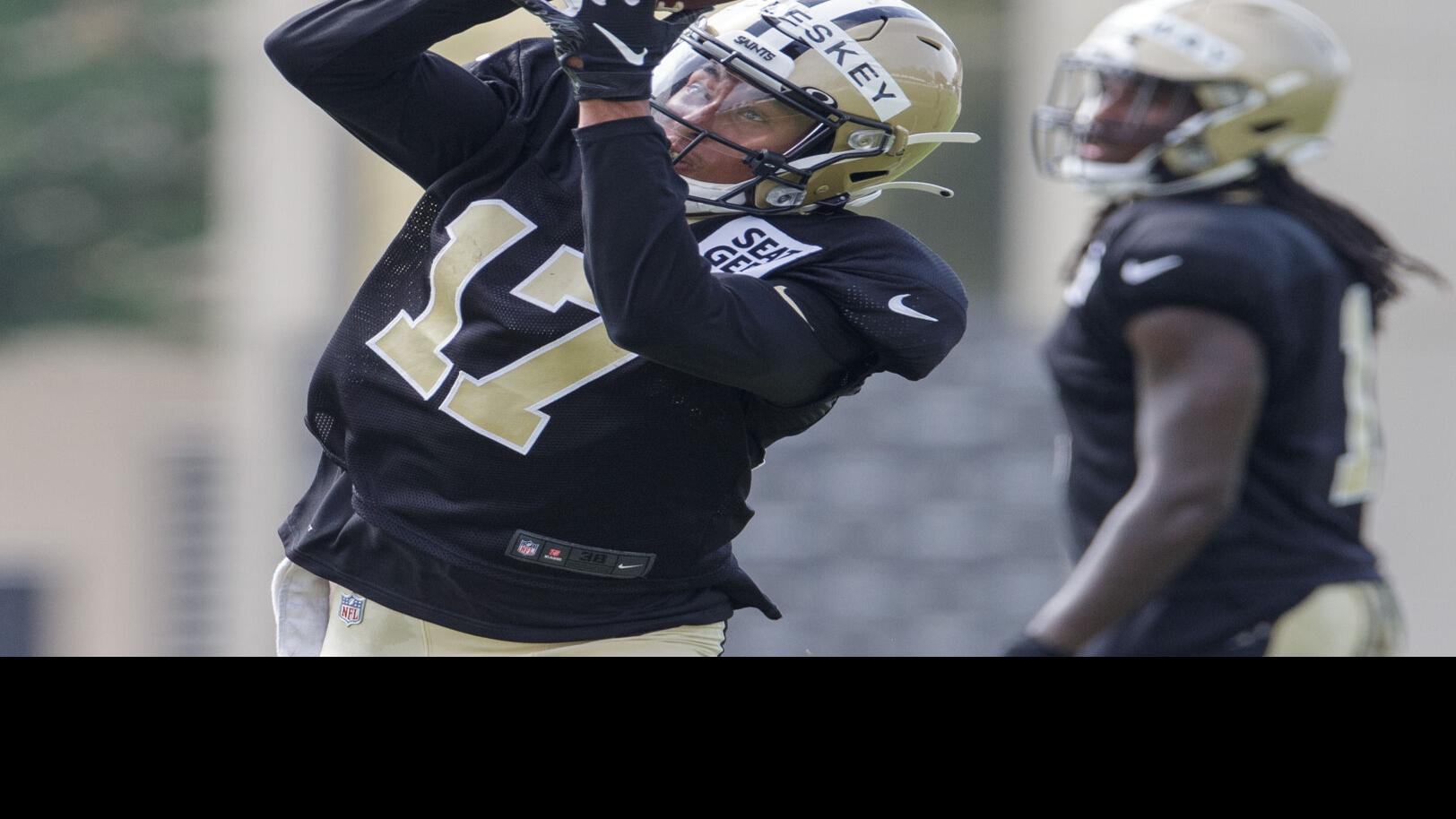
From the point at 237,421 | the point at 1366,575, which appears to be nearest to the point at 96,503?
the point at 237,421

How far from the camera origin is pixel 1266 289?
3.09m

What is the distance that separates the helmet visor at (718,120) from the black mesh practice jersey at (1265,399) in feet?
1.80

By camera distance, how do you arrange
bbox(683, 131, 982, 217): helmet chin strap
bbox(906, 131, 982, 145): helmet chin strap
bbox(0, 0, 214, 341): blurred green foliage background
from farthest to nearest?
bbox(0, 0, 214, 341): blurred green foliage background, bbox(906, 131, 982, 145): helmet chin strap, bbox(683, 131, 982, 217): helmet chin strap

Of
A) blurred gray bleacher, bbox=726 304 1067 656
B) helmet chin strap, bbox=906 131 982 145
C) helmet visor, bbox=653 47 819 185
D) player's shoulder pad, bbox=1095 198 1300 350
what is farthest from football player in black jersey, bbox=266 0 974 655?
blurred gray bleacher, bbox=726 304 1067 656

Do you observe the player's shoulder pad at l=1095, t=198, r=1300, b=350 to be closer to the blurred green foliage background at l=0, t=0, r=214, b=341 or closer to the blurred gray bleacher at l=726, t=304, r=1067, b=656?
the blurred gray bleacher at l=726, t=304, r=1067, b=656

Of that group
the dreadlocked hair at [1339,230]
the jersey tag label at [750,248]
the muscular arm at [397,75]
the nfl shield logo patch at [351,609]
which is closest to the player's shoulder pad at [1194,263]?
the dreadlocked hair at [1339,230]

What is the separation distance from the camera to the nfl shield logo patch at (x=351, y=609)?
125 inches

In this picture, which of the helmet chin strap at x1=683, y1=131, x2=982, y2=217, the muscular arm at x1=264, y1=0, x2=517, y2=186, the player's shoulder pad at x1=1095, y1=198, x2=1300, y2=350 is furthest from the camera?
the helmet chin strap at x1=683, y1=131, x2=982, y2=217

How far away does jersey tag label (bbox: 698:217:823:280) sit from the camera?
3.08 meters

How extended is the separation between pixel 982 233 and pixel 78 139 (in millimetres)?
5373

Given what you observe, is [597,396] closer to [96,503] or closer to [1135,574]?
[1135,574]

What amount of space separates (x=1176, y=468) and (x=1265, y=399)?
0.68 ft

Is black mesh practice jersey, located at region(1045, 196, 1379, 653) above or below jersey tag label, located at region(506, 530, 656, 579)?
above

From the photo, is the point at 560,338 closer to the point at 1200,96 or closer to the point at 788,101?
the point at 788,101
